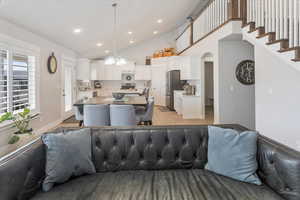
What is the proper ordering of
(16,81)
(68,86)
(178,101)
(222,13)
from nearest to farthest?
(16,81) → (222,13) → (68,86) → (178,101)

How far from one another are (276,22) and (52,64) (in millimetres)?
5218

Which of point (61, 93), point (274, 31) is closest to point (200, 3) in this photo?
point (274, 31)

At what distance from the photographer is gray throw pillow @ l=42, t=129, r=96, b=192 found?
1614 millimetres

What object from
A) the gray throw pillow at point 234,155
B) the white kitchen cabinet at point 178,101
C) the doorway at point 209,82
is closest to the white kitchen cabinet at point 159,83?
the white kitchen cabinet at point 178,101

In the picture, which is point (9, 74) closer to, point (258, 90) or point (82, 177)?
point (82, 177)

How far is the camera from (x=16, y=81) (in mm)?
3947

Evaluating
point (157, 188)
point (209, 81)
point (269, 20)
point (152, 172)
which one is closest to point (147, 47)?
point (209, 81)

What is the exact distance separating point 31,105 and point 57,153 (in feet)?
11.3

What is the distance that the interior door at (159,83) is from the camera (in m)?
9.63

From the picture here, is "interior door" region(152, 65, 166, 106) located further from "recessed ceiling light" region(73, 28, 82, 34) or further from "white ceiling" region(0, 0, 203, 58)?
"recessed ceiling light" region(73, 28, 82, 34)

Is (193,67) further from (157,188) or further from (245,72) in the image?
(157,188)

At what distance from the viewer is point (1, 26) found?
11.1 ft

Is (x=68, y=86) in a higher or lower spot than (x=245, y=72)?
lower

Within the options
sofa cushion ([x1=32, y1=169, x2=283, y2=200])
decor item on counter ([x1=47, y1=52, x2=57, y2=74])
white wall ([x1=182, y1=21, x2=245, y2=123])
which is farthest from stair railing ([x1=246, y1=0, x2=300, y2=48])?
decor item on counter ([x1=47, y1=52, x2=57, y2=74])
